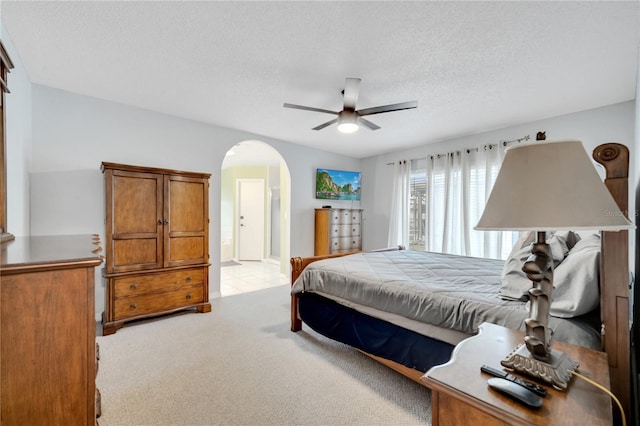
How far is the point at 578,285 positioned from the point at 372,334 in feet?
4.05

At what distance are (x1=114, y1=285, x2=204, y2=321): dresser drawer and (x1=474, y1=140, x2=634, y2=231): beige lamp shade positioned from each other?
3322 mm

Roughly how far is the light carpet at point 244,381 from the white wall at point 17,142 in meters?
1.29

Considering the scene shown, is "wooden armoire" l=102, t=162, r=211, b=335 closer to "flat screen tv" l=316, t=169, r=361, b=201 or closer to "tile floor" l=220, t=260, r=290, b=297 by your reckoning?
"tile floor" l=220, t=260, r=290, b=297

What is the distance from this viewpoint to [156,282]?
3092mm

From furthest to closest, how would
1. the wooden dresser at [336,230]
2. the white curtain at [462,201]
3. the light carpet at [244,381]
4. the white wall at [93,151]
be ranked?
the wooden dresser at [336,230]
the white curtain at [462,201]
the white wall at [93,151]
the light carpet at [244,381]

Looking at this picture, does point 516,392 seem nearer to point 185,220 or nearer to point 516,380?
point 516,380

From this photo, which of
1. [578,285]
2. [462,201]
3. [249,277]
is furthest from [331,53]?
[249,277]

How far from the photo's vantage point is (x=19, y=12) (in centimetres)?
173

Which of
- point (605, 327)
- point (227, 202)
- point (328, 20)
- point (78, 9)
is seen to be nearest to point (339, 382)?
point (605, 327)

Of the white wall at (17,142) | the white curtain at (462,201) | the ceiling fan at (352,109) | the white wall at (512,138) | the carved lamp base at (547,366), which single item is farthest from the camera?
the white curtain at (462,201)

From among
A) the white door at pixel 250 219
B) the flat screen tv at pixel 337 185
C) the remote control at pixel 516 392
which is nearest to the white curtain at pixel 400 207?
the flat screen tv at pixel 337 185

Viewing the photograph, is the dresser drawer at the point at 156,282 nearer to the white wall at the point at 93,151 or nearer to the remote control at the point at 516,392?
the white wall at the point at 93,151

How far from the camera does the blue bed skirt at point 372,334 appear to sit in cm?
172

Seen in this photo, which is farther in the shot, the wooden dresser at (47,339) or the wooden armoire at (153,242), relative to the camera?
the wooden armoire at (153,242)
